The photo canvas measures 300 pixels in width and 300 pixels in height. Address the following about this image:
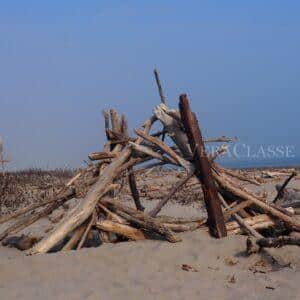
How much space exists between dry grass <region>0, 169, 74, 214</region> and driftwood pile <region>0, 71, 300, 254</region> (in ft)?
15.0

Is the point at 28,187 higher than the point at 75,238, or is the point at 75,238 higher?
the point at 75,238

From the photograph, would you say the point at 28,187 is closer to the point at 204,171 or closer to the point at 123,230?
the point at 123,230

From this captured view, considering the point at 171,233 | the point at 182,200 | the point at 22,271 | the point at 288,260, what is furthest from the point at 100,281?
the point at 182,200

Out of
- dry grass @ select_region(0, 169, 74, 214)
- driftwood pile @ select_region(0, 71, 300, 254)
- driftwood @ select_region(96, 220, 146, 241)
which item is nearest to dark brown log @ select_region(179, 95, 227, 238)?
driftwood pile @ select_region(0, 71, 300, 254)

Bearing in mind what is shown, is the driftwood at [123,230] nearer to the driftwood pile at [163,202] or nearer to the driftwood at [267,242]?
the driftwood pile at [163,202]

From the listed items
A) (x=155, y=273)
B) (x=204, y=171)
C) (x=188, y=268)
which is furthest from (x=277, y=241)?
(x=155, y=273)

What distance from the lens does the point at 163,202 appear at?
6918 mm

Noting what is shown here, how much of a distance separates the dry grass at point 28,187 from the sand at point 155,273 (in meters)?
5.34

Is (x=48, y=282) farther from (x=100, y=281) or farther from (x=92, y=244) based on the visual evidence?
(x=92, y=244)

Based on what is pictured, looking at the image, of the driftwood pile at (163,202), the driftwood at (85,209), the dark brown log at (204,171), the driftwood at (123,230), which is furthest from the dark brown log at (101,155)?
the dark brown log at (204,171)

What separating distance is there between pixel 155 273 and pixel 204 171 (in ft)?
5.10

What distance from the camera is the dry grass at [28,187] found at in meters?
12.0

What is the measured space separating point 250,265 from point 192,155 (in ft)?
5.28

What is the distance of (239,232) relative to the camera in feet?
22.3
